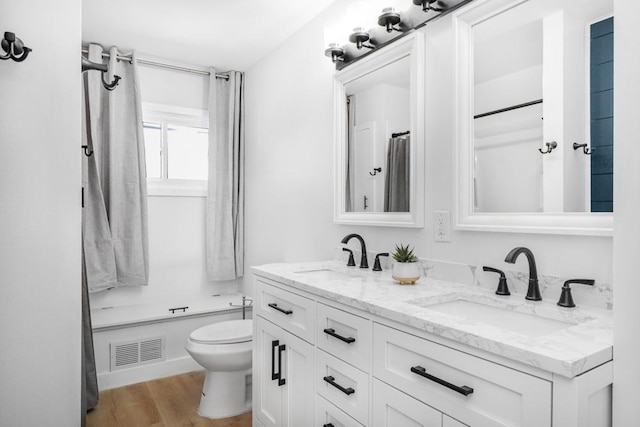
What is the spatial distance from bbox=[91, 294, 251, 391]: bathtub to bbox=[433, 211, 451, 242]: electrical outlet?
6.56 feet

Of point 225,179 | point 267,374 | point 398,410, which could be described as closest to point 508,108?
point 398,410

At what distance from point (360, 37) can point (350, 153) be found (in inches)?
23.3

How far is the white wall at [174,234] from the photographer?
128 inches

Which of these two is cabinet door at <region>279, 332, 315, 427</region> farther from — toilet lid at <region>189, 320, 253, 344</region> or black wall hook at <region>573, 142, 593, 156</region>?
black wall hook at <region>573, 142, 593, 156</region>

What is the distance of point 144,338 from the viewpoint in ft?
9.37

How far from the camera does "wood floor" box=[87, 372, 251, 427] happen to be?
2271mm

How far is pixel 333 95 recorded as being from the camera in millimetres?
2314

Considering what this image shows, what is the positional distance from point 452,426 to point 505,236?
2.37ft

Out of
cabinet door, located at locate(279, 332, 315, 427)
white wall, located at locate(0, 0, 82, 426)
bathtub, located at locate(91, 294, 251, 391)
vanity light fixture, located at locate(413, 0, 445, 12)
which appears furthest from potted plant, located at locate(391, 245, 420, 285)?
bathtub, located at locate(91, 294, 251, 391)

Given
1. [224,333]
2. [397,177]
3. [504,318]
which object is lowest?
[224,333]

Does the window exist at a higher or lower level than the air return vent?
higher

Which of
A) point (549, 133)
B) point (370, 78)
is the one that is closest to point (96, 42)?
point (370, 78)

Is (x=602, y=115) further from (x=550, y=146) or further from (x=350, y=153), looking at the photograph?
(x=350, y=153)

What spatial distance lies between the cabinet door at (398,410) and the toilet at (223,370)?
1214 millimetres
